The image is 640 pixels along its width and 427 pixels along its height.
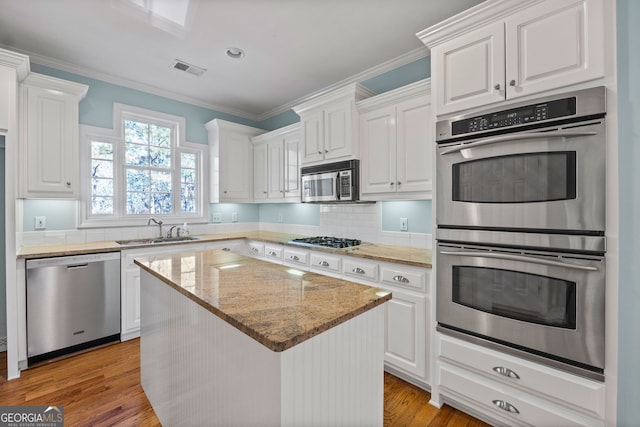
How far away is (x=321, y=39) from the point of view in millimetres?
2592

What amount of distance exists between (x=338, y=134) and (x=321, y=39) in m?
0.85

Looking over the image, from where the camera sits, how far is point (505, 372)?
168cm

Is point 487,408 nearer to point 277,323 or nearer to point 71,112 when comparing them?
point 277,323

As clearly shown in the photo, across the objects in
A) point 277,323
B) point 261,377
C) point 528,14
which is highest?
point 528,14

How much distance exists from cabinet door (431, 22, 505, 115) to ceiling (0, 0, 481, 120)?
22.3 inches

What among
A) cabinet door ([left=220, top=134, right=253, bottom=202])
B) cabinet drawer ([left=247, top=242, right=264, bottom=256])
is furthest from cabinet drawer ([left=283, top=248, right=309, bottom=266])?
cabinet door ([left=220, top=134, right=253, bottom=202])

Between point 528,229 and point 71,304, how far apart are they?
11.9ft

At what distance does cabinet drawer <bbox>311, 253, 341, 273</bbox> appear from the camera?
2.71 meters

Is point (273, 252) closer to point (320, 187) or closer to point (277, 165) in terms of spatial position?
point (320, 187)

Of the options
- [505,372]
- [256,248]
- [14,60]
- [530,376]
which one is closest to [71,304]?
[256,248]

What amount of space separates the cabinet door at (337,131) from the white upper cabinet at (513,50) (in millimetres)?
1030

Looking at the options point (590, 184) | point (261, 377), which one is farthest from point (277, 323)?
point (590, 184)

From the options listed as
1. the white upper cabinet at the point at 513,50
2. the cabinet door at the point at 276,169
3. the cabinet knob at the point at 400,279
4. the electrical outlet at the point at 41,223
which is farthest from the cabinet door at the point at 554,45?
the electrical outlet at the point at 41,223

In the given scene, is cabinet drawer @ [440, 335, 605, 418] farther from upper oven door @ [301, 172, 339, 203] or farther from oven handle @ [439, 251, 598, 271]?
upper oven door @ [301, 172, 339, 203]
